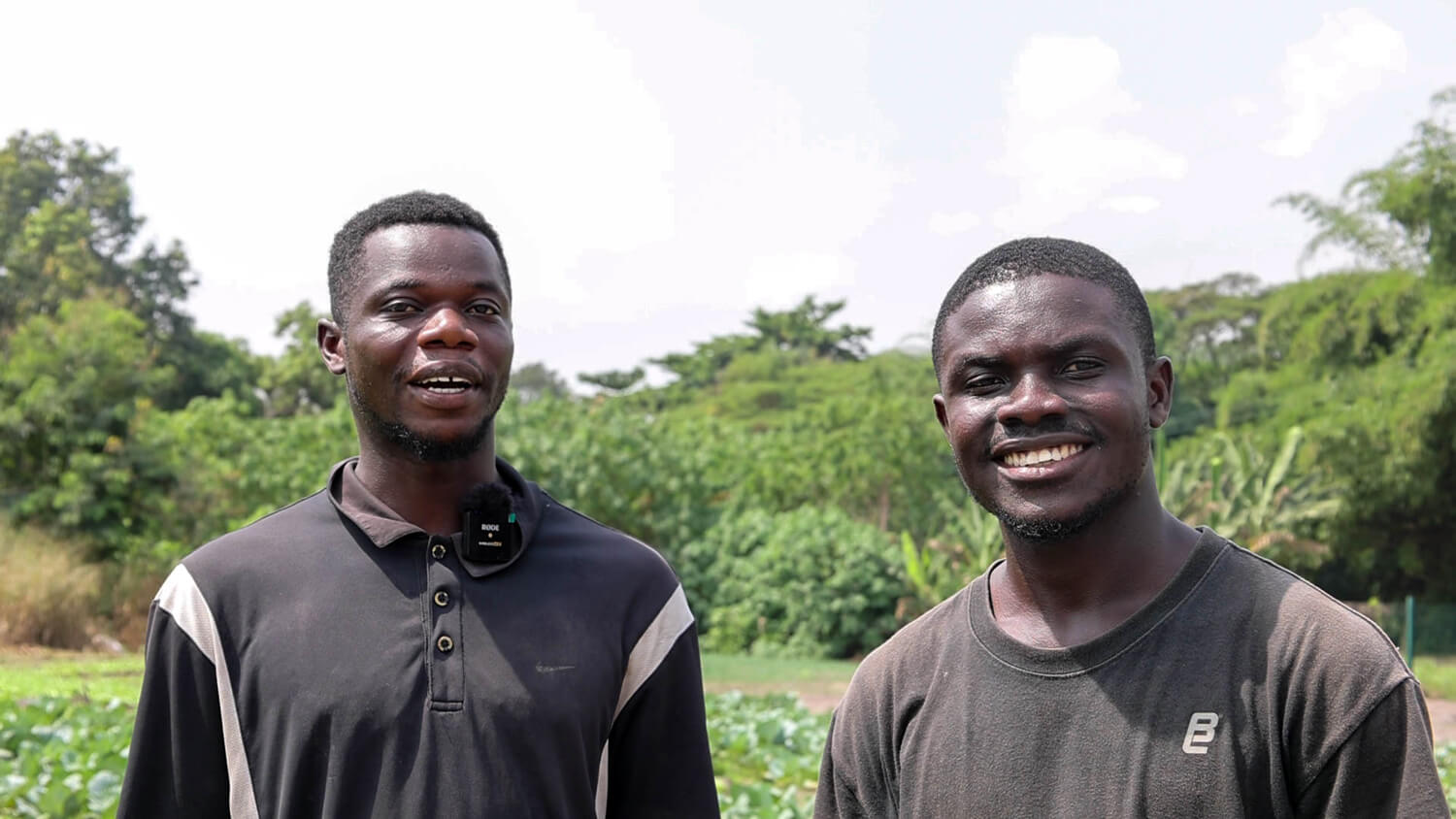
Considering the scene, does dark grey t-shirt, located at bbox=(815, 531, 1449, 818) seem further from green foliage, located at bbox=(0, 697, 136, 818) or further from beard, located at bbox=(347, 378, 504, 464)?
green foliage, located at bbox=(0, 697, 136, 818)

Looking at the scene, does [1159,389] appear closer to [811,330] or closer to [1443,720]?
[1443,720]

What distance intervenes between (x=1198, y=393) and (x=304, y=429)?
20.8 m

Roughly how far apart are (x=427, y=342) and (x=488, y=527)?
341 millimetres

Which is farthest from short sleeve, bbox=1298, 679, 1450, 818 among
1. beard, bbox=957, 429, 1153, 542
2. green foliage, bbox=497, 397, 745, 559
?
green foliage, bbox=497, 397, 745, 559

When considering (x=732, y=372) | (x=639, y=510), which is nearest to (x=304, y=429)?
(x=639, y=510)

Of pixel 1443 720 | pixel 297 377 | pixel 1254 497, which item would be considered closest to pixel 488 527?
pixel 1443 720

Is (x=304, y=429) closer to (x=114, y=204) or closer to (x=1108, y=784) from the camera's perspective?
(x=1108, y=784)

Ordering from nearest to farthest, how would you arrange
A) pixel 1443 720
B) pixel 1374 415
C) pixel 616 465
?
pixel 1443 720
pixel 616 465
pixel 1374 415

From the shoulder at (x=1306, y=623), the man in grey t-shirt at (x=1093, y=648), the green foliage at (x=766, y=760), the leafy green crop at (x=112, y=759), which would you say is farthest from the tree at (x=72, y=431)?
the shoulder at (x=1306, y=623)

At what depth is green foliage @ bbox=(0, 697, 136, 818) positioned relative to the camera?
556 cm

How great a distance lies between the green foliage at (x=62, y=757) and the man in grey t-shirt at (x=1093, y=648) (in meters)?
3.82

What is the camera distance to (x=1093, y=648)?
83.2 inches

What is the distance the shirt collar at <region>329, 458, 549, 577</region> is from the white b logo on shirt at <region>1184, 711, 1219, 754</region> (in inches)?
45.9

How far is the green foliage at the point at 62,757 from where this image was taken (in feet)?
18.2
